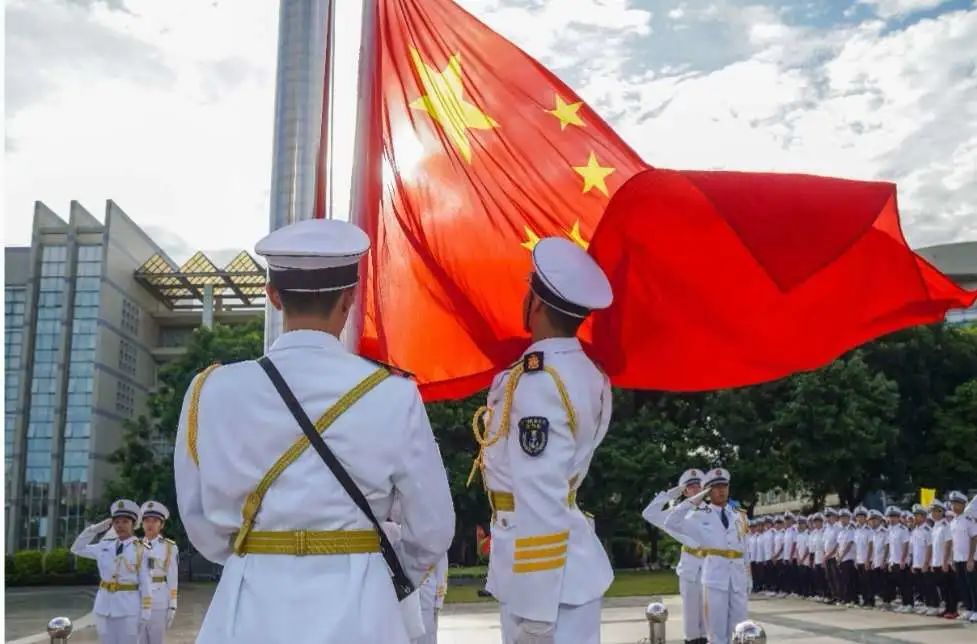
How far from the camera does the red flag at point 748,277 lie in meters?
4.38

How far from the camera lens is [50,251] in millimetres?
50969

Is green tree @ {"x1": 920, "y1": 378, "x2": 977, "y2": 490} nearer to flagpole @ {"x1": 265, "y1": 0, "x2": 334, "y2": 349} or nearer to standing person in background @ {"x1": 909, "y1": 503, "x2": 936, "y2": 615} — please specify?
standing person in background @ {"x1": 909, "y1": 503, "x2": 936, "y2": 615}

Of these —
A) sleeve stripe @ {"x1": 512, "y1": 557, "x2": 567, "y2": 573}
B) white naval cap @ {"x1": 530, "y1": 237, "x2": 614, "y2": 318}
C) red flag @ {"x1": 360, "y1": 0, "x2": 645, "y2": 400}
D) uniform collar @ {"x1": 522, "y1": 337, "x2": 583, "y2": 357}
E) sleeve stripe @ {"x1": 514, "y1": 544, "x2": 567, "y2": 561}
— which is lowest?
sleeve stripe @ {"x1": 512, "y1": 557, "x2": 567, "y2": 573}

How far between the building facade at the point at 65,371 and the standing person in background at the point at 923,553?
130ft

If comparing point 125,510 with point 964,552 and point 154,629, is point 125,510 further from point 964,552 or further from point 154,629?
point 964,552

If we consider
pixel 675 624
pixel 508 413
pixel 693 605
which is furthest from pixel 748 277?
pixel 675 624

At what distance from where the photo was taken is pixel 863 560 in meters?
19.3

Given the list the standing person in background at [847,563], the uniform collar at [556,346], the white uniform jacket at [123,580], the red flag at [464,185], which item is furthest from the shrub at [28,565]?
the uniform collar at [556,346]

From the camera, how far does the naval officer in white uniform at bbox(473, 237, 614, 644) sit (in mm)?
3697

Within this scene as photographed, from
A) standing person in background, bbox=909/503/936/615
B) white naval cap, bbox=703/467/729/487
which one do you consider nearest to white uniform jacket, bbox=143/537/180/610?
white naval cap, bbox=703/467/729/487

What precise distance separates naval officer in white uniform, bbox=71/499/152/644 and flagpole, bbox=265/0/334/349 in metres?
6.38

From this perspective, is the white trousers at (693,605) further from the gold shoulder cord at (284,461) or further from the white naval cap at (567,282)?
the gold shoulder cord at (284,461)

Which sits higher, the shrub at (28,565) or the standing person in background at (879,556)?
the standing person in background at (879,556)

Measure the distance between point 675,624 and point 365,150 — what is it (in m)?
11.7
